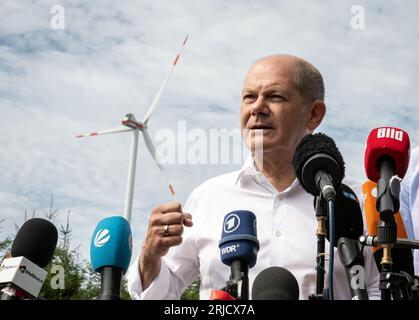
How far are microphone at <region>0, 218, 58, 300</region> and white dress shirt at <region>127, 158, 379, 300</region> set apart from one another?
1084 millimetres

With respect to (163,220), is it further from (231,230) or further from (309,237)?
(309,237)

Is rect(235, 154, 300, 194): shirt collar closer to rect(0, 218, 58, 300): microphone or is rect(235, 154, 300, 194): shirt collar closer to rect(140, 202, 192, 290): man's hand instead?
rect(140, 202, 192, 290): man's hand

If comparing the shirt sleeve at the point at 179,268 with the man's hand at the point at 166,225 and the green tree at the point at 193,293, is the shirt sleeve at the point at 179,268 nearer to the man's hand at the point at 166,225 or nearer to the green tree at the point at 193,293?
the man's hand at the point at 166,225

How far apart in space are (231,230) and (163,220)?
0.70 metres

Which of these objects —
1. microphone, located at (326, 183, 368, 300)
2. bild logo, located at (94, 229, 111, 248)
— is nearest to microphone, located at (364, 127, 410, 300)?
microphone, located at (326, 183, 368, 300)

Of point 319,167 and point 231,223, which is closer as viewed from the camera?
point 319,167

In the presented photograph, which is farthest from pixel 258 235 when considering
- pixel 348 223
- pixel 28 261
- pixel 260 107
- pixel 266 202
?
pixel 28 261

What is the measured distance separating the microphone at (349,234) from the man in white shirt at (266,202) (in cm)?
118

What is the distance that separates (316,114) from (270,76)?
0.66 meters

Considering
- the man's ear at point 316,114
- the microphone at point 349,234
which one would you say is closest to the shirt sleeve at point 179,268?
the man's ear at point 316,114

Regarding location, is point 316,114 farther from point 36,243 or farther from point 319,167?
point 36,243

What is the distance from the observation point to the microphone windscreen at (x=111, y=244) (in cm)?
327

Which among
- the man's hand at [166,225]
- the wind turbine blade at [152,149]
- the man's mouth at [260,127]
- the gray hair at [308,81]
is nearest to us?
the man's hand at [166,225]

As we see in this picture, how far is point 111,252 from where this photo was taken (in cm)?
328
